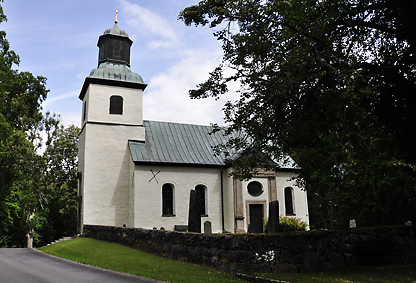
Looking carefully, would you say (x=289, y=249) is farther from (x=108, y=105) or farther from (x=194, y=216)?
(x=108, y=105)

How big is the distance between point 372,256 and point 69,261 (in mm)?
10465

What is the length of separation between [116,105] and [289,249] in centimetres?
1730

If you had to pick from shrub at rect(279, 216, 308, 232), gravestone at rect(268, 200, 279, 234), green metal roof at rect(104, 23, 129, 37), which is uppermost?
green metal roof at rect(104, 23, 129, 37)

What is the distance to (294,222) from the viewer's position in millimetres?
19688

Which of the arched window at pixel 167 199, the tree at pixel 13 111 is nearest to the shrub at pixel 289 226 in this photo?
the arched window at pixel 167 199

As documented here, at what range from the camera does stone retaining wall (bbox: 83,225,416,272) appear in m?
8.66

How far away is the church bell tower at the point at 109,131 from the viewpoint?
20859mm

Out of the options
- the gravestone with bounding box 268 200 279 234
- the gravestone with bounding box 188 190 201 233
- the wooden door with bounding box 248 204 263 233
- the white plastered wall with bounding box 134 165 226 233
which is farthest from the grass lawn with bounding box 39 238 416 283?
the wooden door with bounding box 248 204 263 233

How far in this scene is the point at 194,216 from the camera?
41.9ft

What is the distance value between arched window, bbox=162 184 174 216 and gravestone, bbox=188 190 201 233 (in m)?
8.26

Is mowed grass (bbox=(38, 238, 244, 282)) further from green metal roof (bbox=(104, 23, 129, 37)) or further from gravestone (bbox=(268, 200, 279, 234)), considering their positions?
green metal roof (bbox=(104, 23, 129, 37))

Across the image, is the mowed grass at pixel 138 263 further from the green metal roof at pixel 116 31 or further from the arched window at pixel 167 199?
the green metal roof at pixel 116 31

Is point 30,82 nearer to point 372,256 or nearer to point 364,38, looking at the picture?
point 364,38

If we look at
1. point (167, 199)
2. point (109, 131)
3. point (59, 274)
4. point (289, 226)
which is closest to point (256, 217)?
point (289, 226)
